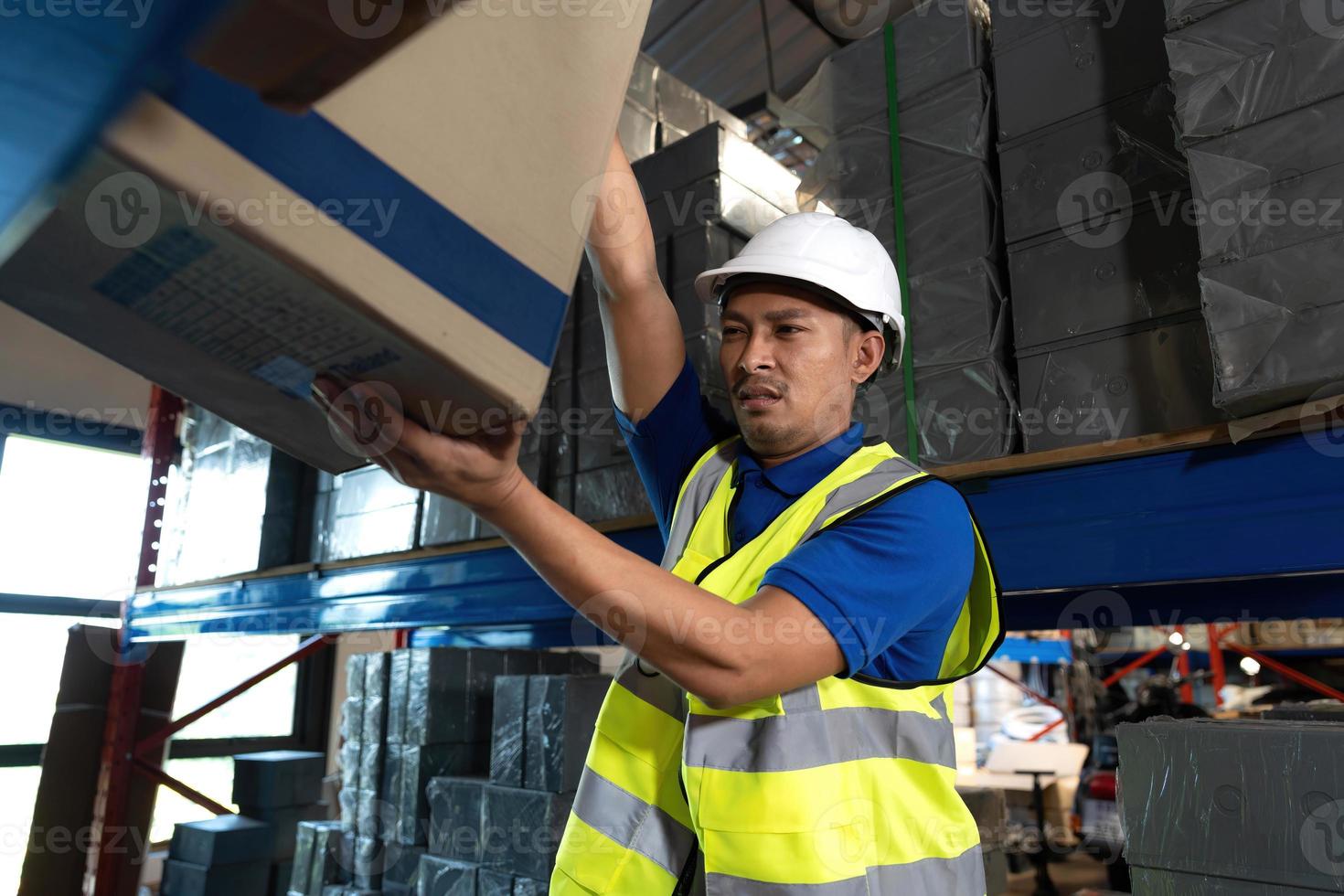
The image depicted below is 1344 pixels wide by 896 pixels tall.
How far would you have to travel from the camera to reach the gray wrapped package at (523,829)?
3.09m

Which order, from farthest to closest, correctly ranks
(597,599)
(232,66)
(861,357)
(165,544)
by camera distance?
1. (165,544)
2. (861,357)
3. (597,599)
4. (232,66)

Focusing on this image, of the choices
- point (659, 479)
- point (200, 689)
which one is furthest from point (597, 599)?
point (200, 689)

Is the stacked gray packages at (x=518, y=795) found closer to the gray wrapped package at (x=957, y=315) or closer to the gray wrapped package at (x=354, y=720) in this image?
the gray wrapped package at (x=354, y=720)

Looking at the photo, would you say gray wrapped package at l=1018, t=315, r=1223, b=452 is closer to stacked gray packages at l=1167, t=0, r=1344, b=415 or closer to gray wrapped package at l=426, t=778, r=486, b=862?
stacked gray packages at l=1167, t=0, r=1344, b=415

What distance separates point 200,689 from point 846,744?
7.82 m

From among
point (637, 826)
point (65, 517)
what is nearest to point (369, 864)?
point (637, 826)

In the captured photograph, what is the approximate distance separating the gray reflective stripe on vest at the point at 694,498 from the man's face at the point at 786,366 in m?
0.08

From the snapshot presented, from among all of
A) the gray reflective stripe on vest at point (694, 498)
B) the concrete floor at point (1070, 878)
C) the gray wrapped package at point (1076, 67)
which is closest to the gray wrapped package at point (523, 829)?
the gray reflective stripe on vest at point (694, 498)

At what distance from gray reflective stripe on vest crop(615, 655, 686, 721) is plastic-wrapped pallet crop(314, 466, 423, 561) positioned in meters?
2.24

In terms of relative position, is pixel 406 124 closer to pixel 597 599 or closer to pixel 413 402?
pixel 413 402

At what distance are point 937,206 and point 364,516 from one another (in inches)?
102

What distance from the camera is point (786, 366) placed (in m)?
1.42

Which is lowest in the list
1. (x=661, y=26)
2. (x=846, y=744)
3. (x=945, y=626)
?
(x=846, y=744)

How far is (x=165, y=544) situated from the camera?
482 centimetres
